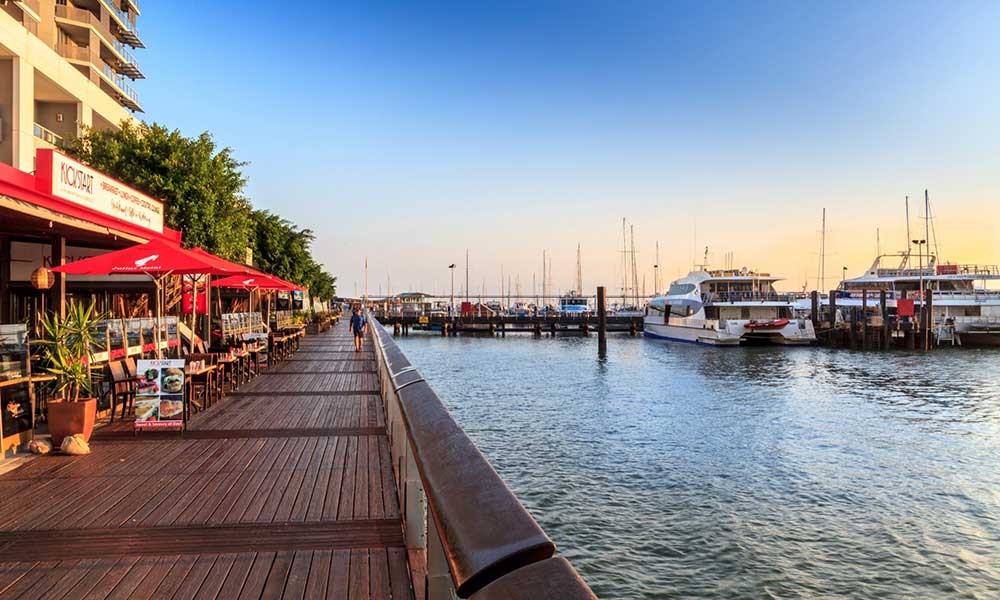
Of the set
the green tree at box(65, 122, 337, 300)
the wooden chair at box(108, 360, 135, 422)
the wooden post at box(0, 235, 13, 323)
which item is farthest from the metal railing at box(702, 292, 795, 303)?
the wooden chair at box(108, 360, 135, 422)

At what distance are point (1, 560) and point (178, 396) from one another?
381 centimetres

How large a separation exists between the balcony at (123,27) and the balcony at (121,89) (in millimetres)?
3086

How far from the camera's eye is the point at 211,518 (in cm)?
479

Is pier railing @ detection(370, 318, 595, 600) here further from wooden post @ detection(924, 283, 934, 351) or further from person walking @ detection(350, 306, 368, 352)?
wooden post @ detection(924, 283, 934, 351)

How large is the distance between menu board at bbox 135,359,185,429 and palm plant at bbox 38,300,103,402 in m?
0.59

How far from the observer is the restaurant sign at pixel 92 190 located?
9.11 m

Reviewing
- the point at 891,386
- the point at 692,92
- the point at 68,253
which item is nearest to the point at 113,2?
the point at 692,92

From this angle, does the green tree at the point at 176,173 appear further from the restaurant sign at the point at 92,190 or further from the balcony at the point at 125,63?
the balcony at the point at 125,63

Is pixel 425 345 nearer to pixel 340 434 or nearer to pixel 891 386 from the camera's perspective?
pixel 891 386

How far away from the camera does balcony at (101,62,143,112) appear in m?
49.3

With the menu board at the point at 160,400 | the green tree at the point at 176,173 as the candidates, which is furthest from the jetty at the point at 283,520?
the green tree at the point at 176,173

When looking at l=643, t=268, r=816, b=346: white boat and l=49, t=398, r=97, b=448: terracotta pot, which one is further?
l=643, t=268, r=816, b=346: white boat

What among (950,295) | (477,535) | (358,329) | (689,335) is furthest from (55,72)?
(950,295)

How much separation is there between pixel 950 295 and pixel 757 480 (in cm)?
5535
